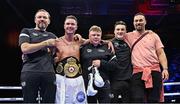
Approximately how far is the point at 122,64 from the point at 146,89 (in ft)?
1.38

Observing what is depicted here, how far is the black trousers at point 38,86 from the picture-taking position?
3842mm

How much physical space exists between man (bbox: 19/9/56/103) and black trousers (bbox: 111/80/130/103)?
80 centimetres

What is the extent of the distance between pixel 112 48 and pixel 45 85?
3.13 ft

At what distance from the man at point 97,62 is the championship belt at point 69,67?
11 cm

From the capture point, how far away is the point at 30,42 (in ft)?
13.0

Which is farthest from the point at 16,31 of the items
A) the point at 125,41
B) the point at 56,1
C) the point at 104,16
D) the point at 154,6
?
the point at 125,41

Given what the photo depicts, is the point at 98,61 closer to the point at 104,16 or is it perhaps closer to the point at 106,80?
the point at 106,80

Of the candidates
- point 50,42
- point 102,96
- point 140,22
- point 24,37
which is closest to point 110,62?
point 102,96

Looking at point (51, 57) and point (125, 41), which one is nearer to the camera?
point (51, 57)

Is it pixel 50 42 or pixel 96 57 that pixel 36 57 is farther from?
pixel 96 57

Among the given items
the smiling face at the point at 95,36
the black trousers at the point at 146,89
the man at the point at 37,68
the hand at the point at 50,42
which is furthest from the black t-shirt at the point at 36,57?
the black trousers at the point at 146,89

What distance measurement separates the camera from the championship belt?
4.06 m

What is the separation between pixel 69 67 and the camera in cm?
407

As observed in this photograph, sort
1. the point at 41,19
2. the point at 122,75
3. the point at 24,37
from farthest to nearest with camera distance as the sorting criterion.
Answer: the point at 122,75 → the point at 41,19 → the point at 24,37
